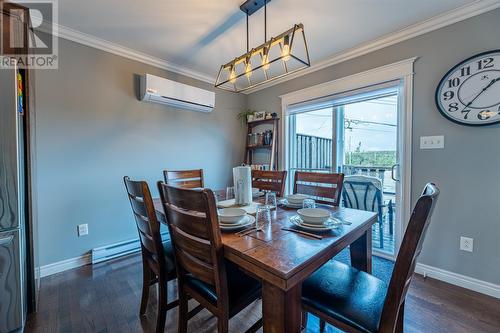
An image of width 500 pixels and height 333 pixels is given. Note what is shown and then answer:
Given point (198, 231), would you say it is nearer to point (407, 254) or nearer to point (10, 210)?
point (407, 254)

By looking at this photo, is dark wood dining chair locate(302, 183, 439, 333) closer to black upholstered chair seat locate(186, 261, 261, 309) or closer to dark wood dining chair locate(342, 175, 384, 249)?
black upholstered chair seat locate(186, 261, 261, 309)

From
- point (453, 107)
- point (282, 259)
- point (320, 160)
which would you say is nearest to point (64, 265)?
point (282, 259)

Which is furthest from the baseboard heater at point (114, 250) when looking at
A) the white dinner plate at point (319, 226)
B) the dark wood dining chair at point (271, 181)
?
the white dinner plate at point (319, 226)

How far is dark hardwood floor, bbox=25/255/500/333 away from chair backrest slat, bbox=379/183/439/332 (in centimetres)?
83

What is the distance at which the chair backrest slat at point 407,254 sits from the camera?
0.72 m

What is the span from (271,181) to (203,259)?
1.35m

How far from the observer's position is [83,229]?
232 centimetres

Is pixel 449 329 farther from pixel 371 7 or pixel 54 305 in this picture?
pixel 54 305

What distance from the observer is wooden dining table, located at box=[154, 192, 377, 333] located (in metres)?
0.79

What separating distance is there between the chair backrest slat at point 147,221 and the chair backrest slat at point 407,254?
116cm

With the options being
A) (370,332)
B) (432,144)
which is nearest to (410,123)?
(432,144)

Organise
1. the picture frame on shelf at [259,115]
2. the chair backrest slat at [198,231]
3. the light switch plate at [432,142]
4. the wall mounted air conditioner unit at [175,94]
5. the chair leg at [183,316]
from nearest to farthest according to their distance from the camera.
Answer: the chair backrest slat at [198,231] < the chair leg at [183,316] < the light switch plate at [432,142] < the wall mounted air conditioner unit at [175,94] < the picture frame on shelf at [259,115]

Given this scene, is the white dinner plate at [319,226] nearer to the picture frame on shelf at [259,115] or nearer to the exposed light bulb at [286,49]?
the exposed light bulb at [286,49]

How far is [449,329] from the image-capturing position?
144cm
